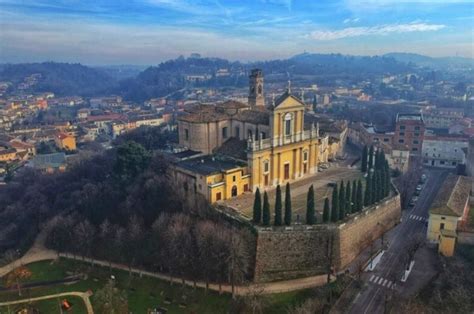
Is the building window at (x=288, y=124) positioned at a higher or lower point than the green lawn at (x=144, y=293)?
higher

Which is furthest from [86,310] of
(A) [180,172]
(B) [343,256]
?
(B) [343,256]

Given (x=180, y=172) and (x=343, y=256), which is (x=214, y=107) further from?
(x=343, y=256)

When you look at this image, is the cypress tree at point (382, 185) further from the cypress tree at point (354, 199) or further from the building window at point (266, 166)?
the building window at point (266, 166)

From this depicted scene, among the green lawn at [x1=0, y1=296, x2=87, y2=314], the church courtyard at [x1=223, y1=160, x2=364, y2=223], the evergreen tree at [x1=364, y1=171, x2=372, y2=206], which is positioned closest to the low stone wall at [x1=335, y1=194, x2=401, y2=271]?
the evergreen tree at [x1=364, y1=171, x2=372, y2=206]

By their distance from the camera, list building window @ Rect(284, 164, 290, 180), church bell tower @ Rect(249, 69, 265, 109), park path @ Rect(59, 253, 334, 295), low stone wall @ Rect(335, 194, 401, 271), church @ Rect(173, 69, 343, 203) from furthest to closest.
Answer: church bell tower @ Rect(249, 69, 265, 109) < building window @ Rect(284, 164, 290, 180) < church @ Rect(173, 69, 343, 203) < low stone wall @ Rect(335, 194, 401, 271) < park path @ Rect(59, 253, 334, 295)

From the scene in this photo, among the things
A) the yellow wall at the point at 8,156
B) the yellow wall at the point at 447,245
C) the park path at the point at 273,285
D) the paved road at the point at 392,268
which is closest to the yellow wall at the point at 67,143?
the yellow wall at the point at 8,156

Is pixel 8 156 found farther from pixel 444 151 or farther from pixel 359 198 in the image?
pixel 444 151

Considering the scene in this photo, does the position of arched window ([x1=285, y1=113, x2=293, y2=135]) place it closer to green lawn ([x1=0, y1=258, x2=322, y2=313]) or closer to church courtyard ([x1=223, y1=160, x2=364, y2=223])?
church courtyard ([x1=223, y1=160, x2=364, y2=223])
